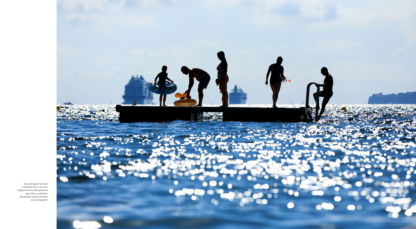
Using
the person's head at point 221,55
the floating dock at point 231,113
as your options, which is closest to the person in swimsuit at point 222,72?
the person's head at point 221,55

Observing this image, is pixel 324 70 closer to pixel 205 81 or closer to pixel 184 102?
pixel 205 81

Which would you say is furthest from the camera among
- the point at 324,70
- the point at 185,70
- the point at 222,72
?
the point at 324,70

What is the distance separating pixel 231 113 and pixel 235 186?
15.0 metres

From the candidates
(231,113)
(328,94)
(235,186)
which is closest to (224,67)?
(231,113)

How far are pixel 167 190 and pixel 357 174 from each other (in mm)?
3286

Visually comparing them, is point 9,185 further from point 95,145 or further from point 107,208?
point 95,145

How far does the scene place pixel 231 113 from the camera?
22.3 metres

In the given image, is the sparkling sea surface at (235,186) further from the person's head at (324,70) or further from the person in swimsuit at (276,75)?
the person's head at (324,70)

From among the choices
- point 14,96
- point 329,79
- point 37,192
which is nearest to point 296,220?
point 37,192

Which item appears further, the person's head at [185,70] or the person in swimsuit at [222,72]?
the person's head at [185,70]

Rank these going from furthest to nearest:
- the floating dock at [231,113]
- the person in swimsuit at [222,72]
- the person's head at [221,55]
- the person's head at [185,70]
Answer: the floating dock at [231,113], the person's head at [185,70], the person in swimsuit at [222,72], the person's head at [221,55]

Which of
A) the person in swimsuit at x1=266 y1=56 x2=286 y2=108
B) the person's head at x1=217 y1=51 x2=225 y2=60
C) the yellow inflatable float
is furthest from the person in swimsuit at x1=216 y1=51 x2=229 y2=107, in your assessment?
the yellow inflatable float

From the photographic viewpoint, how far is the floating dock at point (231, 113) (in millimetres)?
21719

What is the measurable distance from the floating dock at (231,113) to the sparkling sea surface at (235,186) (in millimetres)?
8676
